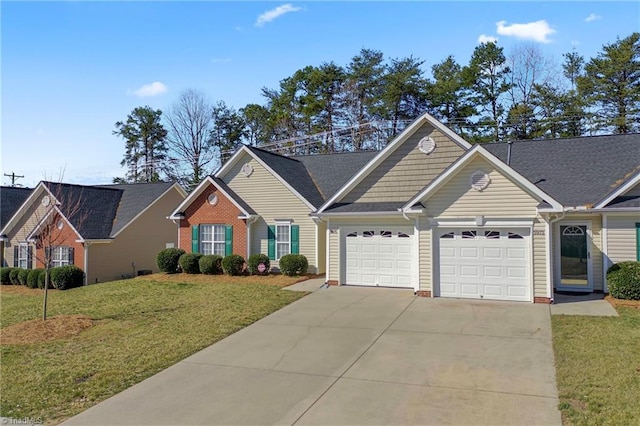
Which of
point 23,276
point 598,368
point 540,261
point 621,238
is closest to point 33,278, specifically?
point 23,276

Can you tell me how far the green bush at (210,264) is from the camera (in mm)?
20531

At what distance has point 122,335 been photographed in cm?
1045

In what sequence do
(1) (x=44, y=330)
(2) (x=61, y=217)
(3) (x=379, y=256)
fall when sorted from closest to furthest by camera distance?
(1) (x=44, y=330)
(3) (x=379, y=256)
(2) (x=61, y=217)

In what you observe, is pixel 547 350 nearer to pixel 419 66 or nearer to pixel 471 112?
pixel 471 112

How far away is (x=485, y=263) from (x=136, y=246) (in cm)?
1958

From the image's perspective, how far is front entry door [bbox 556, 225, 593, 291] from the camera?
14.8 metres

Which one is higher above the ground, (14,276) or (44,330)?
(44,330)

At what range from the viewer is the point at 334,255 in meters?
16.5

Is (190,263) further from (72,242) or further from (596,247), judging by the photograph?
(596,247)

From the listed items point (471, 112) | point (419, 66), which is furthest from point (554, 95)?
point (419, 66)

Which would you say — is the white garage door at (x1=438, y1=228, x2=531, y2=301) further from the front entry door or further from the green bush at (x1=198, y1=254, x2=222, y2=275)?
the green bush at (x1=198, y1=254, x2=222, y2=275)

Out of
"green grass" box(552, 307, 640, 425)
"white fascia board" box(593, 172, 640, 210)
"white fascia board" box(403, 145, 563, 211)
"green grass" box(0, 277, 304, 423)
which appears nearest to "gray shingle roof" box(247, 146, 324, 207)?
"green grass" box(0, 277, 304, 423)

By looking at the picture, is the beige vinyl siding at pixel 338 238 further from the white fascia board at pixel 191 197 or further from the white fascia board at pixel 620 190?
the white fascia board at pixel 191 197

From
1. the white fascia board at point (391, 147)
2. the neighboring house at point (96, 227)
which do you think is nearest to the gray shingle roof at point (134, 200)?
the neighboring house at point (96, 227)
